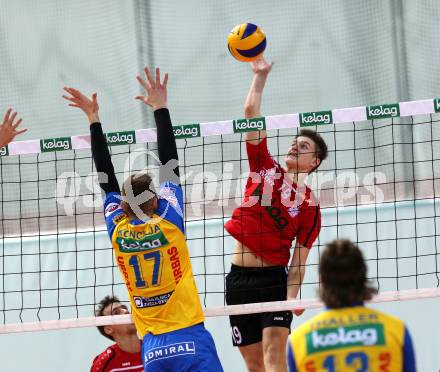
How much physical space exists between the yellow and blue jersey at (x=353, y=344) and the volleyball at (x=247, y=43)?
3.38 metres

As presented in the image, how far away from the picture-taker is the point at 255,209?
284 inches

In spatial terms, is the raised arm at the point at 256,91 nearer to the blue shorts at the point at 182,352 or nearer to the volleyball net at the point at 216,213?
the blue shorts at the point at 182,352

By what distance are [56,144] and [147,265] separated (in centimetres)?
202

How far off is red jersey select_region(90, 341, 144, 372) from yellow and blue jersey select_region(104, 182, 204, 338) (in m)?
2.00

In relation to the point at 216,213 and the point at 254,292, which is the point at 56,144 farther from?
the point at 216,213

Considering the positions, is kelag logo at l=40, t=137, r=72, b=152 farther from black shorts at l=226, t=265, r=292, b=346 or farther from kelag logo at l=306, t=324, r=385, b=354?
kelag logo at l=306, t=324, r=385, b=354

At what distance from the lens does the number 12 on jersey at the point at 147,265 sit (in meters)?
6.03

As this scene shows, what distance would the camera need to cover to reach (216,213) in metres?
10.3

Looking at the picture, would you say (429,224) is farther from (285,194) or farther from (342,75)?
(285,194)

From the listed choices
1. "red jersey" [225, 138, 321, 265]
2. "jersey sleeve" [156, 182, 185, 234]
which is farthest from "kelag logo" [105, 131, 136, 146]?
"jersey sleeve" [156, 182, 185, 234]

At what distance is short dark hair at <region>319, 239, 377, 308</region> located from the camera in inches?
159

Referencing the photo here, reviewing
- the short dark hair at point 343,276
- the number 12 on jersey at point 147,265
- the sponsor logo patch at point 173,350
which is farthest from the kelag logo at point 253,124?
the short dark hair at point 343,276

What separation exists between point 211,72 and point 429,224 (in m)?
2.93

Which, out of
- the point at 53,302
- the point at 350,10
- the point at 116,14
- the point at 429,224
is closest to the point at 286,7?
the point at 350,10
